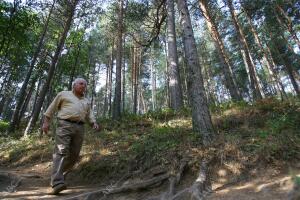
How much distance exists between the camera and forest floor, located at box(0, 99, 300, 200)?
470cm

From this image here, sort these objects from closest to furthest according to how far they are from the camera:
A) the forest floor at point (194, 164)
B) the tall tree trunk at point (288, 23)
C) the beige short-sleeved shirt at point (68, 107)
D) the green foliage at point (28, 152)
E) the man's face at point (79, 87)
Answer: the forest floor at point (194, 164) → the beige short-sleeved shirt at point (68, 107) → the man's face at point (79, 87) → the green foliage at point (28, 152) → the tall tree trunk at point (288, 23)

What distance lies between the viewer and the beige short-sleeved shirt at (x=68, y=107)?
5.57 m

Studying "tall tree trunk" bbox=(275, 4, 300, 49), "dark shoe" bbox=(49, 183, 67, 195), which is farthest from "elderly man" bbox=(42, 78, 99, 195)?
"tall tree trunk" bbox=(275, 4, 300, 49)

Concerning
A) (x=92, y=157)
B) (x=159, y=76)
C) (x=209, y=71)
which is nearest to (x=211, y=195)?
(x=92, y=157)

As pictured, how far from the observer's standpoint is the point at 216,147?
18.9 feet

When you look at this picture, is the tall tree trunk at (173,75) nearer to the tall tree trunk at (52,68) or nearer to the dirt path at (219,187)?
the tall tree trunk at (52,68)

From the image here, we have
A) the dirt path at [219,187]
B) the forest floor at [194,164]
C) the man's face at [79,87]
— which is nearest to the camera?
the dirt path at [219,187]

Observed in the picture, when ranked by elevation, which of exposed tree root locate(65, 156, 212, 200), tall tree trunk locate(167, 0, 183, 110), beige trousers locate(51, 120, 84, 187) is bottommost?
exposed tree root locate(65, 156, 212, 200)

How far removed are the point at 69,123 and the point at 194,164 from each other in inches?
96.6

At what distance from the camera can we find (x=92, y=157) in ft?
23.6

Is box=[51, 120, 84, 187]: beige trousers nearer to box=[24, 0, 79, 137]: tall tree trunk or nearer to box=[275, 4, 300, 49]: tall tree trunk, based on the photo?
box=[24, 0, 79, 137]: tall tree trunk

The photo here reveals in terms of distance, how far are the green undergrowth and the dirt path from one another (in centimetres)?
35

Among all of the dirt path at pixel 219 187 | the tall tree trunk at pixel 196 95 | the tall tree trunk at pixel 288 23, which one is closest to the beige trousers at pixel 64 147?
the dirt path at pixel 219 187

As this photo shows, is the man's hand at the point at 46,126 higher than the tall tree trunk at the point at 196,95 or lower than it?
lower
